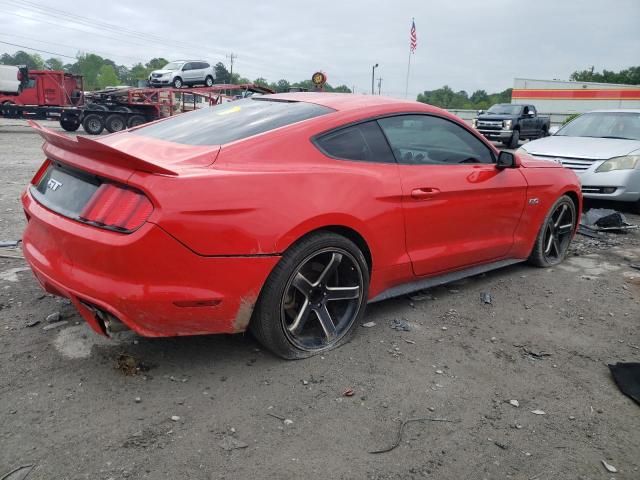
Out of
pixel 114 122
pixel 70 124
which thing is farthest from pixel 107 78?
pixel 114 122

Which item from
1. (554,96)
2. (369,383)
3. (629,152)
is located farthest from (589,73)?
(369,383)

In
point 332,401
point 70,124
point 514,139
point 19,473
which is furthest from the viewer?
point 70,124

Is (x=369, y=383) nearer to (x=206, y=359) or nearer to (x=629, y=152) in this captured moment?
(x=206, y=359)

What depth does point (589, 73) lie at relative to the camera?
87.9m

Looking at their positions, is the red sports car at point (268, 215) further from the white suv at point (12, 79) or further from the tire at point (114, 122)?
the white suv at point (12, 79)

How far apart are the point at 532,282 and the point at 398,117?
2.02m

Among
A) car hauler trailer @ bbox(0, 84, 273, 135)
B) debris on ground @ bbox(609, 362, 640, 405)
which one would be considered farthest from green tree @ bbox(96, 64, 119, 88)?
debris on ground @ bbox(609, 362, 640, 405)

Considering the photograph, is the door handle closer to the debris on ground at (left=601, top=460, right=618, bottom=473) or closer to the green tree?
the debris on ground at (left=601, top=460, right=618, bottom=473)

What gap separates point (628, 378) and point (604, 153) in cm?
524

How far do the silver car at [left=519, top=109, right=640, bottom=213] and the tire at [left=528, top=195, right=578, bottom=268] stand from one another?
2457mm

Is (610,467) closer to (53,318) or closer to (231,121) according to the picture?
(231,121)

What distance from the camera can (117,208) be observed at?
8.05 feet

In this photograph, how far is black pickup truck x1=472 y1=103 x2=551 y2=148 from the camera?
803 inches

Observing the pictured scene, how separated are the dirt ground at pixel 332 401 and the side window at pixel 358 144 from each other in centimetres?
112
